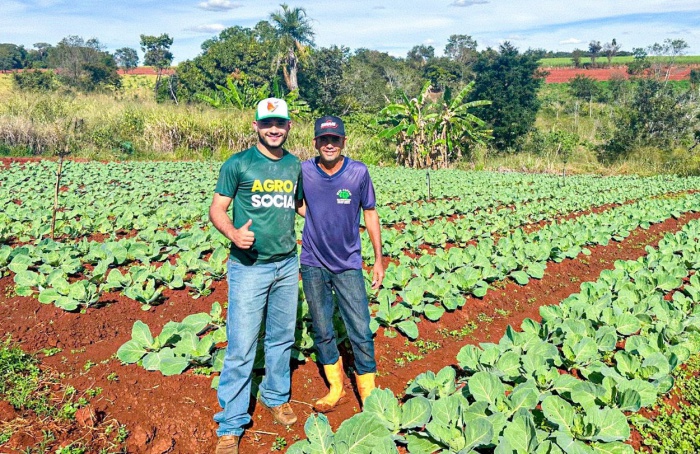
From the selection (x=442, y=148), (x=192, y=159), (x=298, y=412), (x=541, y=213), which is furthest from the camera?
(x=442, y=148)

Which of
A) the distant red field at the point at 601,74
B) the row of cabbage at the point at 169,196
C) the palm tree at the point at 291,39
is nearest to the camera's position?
the row of cabbage at the point at 169,196

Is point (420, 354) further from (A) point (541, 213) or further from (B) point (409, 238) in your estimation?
(A) point (541, 213)

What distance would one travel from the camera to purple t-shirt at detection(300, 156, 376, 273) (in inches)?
129

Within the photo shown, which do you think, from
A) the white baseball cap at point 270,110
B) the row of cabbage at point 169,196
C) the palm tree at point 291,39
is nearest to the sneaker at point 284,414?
the white baseball cap at point 270,110

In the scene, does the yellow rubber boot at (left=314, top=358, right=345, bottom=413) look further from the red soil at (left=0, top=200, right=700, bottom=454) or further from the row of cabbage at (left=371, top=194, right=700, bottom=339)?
the row of cabbage at (left=371, top=194, right=700, bottom=339)

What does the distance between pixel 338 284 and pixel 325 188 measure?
0.70 m

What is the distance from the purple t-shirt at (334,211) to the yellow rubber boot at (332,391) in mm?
832

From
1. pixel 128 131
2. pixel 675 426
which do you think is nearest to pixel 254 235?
pixel 675 426

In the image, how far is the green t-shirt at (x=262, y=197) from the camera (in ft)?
9.73

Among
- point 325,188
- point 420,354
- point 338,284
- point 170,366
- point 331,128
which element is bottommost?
point 420,354

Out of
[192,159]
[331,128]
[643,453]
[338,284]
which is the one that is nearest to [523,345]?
[643,453]

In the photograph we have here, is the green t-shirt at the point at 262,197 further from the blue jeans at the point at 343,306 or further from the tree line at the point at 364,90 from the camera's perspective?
the tree line at the point at 364,90

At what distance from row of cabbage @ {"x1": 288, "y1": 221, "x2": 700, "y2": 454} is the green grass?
20 centimetres

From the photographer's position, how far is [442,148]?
78.6 feet
